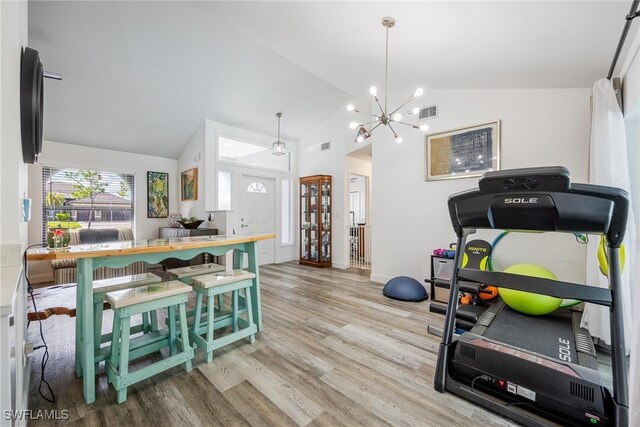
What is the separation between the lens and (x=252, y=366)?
6.48 ft

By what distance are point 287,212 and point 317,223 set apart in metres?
0.98

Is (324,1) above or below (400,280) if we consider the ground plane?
above

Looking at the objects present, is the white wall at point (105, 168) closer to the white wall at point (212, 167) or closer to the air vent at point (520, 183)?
the white wall at point (212, 167)

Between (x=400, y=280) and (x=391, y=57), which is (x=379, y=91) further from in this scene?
(x=400, y=280)

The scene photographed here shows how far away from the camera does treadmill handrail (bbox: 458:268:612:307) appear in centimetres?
131

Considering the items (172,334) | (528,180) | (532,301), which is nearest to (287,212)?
(172,334)

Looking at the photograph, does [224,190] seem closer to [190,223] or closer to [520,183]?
[190,223]

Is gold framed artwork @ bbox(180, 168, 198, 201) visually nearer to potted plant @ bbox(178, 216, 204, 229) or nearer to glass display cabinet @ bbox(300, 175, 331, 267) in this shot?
potted plant @ bbox(178, 216, 204, 229)

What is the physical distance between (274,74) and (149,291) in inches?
145

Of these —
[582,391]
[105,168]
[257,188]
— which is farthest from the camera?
[257,188]

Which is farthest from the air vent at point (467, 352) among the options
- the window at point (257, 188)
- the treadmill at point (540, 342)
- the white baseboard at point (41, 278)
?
the white baseboard at point (41, 278)

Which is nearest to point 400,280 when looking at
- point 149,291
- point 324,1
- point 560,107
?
point 560,107

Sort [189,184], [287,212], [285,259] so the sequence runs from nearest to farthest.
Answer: [189,184]
[285,259]
[287,212]

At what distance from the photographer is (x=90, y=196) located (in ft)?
16.3
